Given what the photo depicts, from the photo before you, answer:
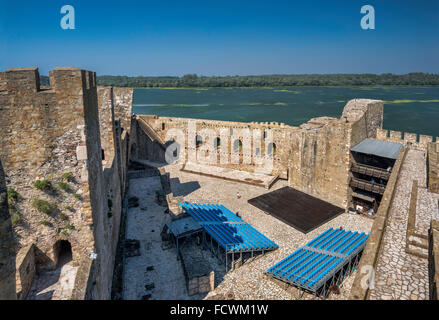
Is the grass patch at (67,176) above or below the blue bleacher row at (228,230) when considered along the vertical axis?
above

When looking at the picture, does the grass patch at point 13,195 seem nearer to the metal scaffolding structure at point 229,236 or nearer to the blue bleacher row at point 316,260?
the metal scaffolding structure at point 229,236

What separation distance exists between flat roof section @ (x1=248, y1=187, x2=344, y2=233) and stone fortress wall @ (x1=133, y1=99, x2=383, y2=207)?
24.9 inches

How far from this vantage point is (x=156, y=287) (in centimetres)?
967

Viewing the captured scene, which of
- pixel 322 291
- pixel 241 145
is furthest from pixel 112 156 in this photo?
pixel 241 145

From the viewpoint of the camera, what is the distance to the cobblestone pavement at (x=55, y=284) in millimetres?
5695

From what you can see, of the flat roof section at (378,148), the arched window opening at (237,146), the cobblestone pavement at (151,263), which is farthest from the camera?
the arched window opening at (237,146)

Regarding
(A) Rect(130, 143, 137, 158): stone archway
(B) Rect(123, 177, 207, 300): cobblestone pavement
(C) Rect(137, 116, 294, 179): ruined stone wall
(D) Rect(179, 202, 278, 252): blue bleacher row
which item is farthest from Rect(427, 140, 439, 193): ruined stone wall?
Result: (A) Rect(130, 143, 137, 158): stone archway

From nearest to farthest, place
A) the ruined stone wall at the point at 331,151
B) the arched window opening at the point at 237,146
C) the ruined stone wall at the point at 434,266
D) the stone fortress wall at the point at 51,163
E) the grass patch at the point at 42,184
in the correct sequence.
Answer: the ruined stone wall at the point at 434,266 → the stone fortress wall at the point at 51,163 → the grass patch at the point at 42,184 → the ruined stone wall at the point at 331,151 → the arched window opening at the point at 237,146

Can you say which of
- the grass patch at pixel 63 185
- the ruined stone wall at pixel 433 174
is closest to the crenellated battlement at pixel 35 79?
the grass patch at pixel 63 185

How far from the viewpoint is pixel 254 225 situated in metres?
13.9

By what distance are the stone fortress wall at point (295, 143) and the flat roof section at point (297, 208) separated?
0.63 m

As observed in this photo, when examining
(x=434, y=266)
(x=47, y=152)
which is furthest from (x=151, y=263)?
(x=434, y=266)

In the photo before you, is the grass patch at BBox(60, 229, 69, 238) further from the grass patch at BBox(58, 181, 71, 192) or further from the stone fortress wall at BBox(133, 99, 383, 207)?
the stone fortress wall at BBox(133, 99, 383, 207)

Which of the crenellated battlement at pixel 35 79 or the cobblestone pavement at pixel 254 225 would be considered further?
the cobblestone pavement at pixel 254 225
